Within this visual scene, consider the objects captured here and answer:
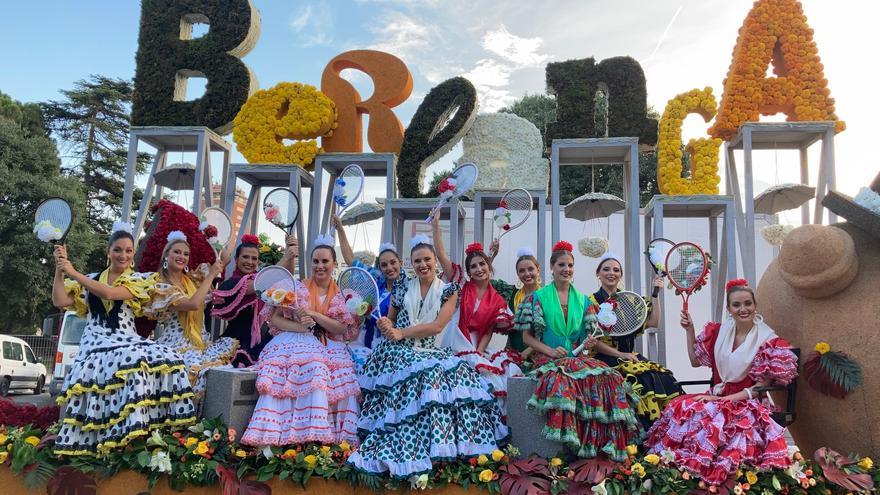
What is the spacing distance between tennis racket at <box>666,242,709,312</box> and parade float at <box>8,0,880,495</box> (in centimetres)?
55

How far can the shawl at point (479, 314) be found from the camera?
4.82 metres

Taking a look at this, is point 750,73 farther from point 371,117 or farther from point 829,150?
point 371,117

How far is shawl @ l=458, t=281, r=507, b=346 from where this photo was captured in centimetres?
482

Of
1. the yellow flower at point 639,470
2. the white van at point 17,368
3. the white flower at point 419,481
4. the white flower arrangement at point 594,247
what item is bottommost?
the white van at point 17,368

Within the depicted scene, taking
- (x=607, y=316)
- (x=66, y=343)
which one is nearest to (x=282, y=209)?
(x=607, y=316)

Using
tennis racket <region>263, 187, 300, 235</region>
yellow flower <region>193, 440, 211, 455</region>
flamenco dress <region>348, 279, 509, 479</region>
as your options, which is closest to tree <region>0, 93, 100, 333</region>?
tennis racket <region>263, 187, 300, 235</region>

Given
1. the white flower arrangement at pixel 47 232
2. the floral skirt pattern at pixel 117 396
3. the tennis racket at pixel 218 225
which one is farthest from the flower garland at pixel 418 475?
the tennis racket at pixel 218 225

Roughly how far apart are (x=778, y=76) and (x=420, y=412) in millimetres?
6944

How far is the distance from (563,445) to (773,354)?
1.52m

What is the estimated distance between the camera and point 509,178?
9461 mm

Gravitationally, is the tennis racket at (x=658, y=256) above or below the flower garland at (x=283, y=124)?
below

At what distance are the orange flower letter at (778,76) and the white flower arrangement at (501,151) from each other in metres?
2.73

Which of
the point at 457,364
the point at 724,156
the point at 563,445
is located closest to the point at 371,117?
the point at 724,156

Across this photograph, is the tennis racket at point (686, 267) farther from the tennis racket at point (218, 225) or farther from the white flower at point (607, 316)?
the tennis racket at point (218, 225)
